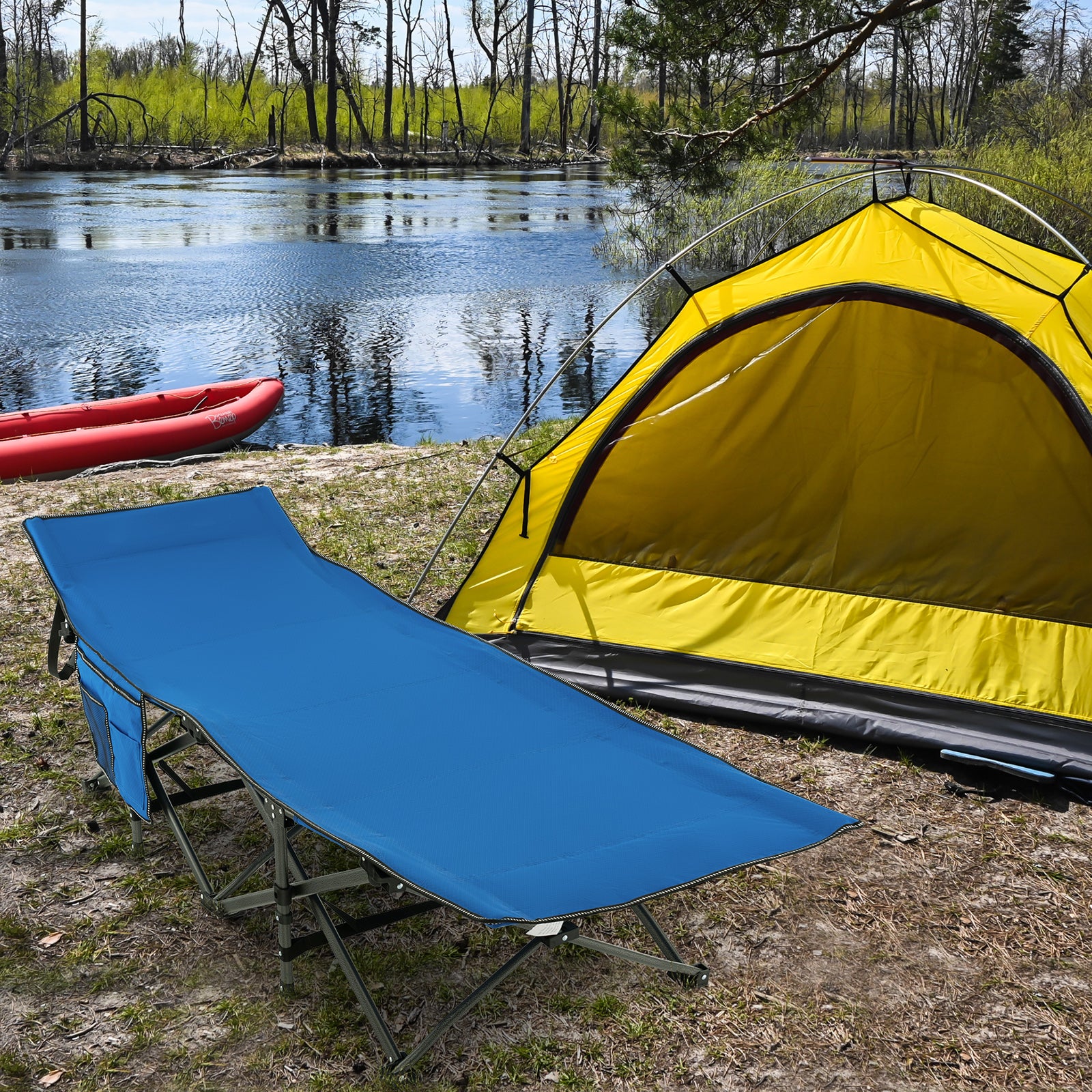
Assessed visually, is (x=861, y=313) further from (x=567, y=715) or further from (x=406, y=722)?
(x=406, y=722)

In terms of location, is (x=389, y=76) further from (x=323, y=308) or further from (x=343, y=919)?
(x=343, y=919)

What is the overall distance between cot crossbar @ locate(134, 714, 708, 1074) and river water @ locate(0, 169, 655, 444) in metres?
6.39

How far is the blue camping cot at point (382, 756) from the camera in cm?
192

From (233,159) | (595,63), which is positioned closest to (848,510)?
(233,159)

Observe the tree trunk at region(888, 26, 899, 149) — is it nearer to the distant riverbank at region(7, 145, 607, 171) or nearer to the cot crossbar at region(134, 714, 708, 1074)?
the distant riverbank at region(7, 145, 607, 171)

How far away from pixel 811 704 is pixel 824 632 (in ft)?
0.78

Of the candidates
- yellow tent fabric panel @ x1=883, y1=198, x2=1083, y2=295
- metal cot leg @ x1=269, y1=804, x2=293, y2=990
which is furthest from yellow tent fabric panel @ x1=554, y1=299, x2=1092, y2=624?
metal cot leg @ x1=269, y1=804, x2=293, y2=990

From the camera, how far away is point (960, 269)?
329 cm

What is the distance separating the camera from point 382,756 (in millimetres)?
2320

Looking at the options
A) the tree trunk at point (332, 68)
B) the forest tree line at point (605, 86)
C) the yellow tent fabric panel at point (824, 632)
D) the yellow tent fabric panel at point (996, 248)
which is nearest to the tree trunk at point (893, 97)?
the forest tree line at point (605, 86)

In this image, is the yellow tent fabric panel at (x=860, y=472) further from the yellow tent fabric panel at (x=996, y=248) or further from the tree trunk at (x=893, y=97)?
the tree trunk at (x=893, y=97)

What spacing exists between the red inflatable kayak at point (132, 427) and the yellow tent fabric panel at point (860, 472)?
4.40 meters

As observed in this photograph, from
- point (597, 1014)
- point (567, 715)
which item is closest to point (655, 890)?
point (597, 1014)

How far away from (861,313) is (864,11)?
12.3 feet
